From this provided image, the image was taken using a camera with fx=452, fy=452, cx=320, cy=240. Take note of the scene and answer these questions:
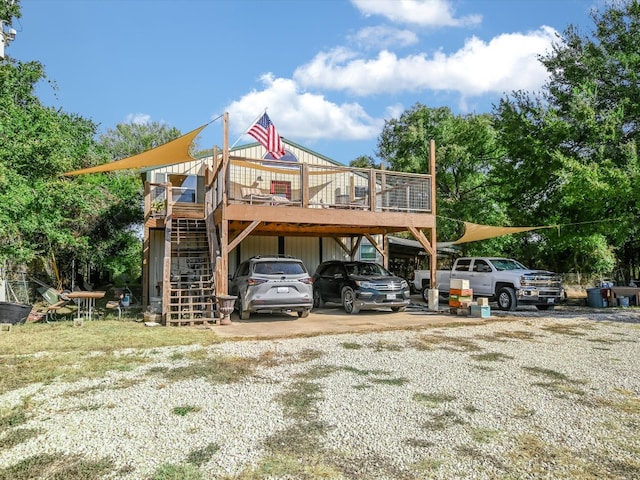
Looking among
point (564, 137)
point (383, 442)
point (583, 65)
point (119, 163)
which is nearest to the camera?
point (383, 442)

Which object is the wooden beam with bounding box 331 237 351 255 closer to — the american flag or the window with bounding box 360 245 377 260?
the window with bounding box 360 245 377 260

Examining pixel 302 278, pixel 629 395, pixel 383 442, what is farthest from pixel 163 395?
pixel 302 278

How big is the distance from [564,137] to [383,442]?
1947cm

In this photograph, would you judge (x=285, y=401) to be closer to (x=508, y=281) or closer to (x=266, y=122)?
(x=266, y=122)

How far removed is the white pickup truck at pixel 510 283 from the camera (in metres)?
14.0

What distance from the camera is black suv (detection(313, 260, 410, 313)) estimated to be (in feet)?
41.3

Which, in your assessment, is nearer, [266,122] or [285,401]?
[285,401]

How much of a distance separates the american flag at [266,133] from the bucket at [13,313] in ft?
23.8

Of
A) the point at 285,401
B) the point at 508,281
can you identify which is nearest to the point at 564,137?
the point at 508,281

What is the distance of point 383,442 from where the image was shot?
3.63 meters

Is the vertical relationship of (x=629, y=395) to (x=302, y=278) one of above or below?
below

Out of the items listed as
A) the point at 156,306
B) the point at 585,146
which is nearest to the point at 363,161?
the point at 585,146

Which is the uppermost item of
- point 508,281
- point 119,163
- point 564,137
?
point 564,137

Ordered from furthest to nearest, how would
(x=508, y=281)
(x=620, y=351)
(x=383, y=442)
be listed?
(x=508, y=281) < (x=620, y=351) < (x=383, y=442)
